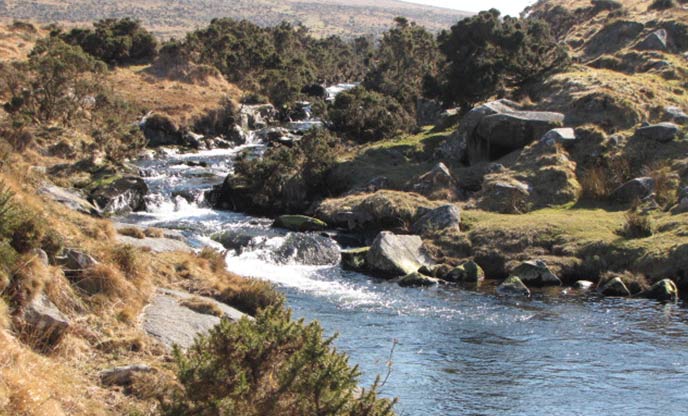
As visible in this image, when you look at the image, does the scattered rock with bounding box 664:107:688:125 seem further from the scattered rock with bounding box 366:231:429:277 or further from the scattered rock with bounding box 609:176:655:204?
the scattered rock with bounding box 366:231:429:277

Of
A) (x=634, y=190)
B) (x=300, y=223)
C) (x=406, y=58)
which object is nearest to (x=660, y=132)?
(x=634, y=190)

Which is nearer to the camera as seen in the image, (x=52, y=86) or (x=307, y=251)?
(x=307, y=251)

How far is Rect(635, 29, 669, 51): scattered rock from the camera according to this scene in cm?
4841

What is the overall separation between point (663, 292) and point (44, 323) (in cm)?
1850

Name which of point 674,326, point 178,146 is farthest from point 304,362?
point 178,146

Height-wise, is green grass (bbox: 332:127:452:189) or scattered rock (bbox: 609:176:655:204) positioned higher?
scattered rock (bbox: 609:176:655:204)

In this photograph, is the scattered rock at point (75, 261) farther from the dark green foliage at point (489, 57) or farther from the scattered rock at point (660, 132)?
the dark green foliage at point (489, 57)

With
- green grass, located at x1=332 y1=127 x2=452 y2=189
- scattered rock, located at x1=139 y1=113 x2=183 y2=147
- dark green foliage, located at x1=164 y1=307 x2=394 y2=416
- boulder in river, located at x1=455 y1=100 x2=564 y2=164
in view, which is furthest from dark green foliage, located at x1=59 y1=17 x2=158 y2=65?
dark green foliage, located at x1=164 y1=307 x2=394 y2=416

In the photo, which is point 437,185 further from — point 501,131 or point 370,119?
point 370,119

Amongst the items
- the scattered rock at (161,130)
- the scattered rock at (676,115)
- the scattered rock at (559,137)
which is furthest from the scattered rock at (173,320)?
the scattered rock at (161,130)

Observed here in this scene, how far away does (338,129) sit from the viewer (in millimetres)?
48031

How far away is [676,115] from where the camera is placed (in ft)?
117

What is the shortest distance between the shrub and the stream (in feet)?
14.2

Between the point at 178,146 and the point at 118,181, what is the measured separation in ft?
58.5
